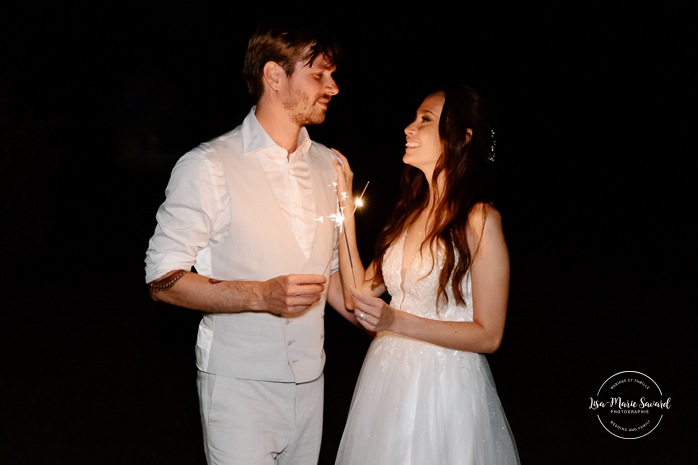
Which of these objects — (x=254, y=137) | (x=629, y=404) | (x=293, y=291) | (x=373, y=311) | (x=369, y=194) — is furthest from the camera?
(x=369, y=194)

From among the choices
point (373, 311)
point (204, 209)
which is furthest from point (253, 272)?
point (373, 311)

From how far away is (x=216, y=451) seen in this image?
225 centimetres

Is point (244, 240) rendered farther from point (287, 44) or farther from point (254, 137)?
point (287, 44)

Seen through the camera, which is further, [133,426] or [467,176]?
[133,426]

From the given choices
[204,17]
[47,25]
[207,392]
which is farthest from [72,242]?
[207,392]

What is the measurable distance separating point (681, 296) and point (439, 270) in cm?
606

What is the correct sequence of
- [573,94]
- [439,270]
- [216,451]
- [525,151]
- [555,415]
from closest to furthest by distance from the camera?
[216,451], [439,270], [555,415], [573,94], [525,151]

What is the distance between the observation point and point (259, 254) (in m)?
2.25

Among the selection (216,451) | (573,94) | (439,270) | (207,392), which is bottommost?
(216,451)

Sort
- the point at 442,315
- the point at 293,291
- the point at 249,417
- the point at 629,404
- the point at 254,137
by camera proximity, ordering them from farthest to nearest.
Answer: the point at 629,404 < the point at 442,315 < the point at 254,137 < the point at 249,417 < the point at 293,291

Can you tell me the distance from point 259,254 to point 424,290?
0.64m

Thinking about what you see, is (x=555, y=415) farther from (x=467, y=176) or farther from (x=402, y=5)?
(x=402, y=5)

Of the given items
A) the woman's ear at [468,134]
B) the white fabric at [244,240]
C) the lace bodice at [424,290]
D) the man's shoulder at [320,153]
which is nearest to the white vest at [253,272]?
the white fabric at [244,240]

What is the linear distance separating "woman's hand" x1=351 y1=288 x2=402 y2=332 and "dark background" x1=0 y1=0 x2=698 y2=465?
85.8 inches
